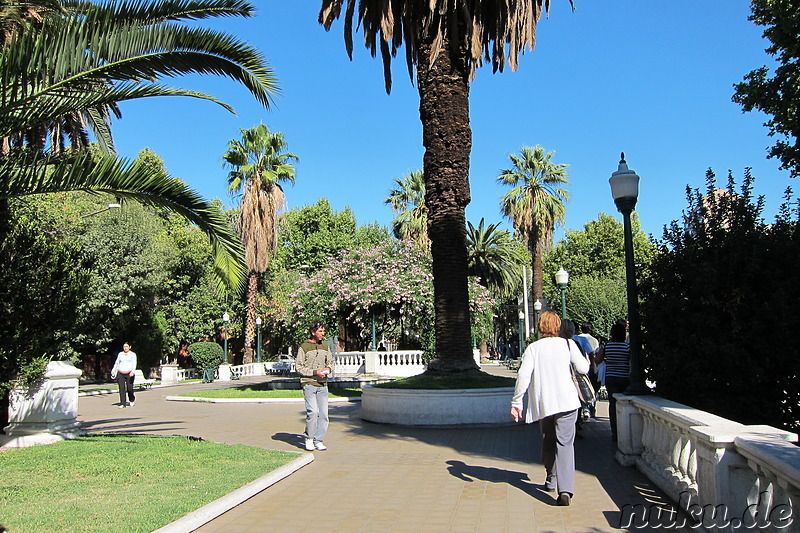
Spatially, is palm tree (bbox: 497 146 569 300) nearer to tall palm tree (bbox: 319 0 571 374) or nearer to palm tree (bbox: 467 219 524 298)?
palm tree (bbox: 467 219 524 298)

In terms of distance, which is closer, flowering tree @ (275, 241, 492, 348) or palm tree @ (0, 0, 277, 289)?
palm tree @ (0, 0, 277, 289)

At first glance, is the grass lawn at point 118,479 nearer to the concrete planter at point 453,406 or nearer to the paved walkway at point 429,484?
the paved walkway at point 429,484

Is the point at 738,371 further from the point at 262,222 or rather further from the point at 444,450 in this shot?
the point at 262,222

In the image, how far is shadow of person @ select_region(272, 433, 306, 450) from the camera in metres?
10.2

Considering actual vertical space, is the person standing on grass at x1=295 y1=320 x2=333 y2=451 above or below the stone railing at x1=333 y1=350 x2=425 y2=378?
above

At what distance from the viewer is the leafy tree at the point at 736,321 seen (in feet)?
23.0

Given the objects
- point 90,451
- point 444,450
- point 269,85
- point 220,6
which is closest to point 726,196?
point 444,450

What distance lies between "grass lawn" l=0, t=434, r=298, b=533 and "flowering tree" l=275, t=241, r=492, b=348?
16752 mm

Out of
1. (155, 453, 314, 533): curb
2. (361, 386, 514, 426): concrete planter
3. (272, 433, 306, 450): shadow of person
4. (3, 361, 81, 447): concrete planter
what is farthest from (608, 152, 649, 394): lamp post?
(3, 361, 81, 447): concrete planter

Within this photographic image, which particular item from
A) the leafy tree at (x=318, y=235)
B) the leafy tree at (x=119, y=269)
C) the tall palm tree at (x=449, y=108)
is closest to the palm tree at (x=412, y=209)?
the leafy tree at (x=318, y=235)

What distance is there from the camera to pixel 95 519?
17.3ft

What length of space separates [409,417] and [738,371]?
6580 mm

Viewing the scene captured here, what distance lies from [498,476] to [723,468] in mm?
3366

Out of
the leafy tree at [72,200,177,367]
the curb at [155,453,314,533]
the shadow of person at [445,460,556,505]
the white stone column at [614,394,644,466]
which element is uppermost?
the leafy tree at [72,200,177,367]
